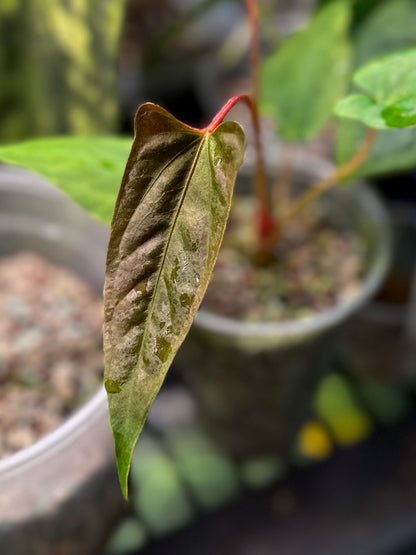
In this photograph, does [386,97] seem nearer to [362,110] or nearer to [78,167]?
[362,110]

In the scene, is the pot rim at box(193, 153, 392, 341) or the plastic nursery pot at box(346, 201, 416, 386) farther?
the plastic nursery pot at box(346, 201, 416, 386)

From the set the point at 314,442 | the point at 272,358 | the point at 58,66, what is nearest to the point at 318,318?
the point at 272,358

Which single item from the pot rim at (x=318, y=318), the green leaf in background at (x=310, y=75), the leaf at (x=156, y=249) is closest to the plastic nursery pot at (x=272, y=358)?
the pot rim at (x=318, y=318)

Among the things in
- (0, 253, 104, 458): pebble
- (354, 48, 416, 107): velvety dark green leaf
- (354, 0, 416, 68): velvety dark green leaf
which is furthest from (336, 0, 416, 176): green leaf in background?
(0, 253, 104, 458): pebble

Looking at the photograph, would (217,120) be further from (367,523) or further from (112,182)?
(367,523)

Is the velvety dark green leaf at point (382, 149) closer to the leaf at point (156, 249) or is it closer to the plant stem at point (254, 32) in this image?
the plant stem at point (254, 32)

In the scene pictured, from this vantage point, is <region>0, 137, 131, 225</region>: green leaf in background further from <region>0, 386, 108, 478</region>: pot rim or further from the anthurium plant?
<region>0, 386, 108, 478</region>: pot rim
